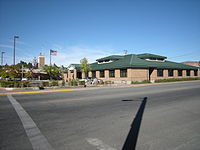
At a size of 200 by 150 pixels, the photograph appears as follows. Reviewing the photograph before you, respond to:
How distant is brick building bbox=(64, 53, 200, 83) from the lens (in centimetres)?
3180

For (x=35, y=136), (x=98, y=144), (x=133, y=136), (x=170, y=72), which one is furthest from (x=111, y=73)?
(x=98, y=144)

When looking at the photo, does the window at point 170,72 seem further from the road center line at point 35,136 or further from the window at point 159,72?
the road center line at point 35,136

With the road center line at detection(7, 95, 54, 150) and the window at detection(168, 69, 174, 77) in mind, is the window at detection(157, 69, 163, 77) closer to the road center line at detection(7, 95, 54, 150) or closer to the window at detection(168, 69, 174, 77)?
the window at detection(168, 69, 174, 77)

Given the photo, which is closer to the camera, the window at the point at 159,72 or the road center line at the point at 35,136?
the road center line at the point at 35,136

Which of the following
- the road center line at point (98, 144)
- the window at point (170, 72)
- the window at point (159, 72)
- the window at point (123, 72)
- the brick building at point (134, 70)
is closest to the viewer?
the road center line at point (98, 144)

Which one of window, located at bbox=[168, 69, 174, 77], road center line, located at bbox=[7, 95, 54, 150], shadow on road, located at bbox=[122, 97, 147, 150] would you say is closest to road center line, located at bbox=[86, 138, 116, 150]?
shadow on road, located at bbox=[122, 97, 147, 150]

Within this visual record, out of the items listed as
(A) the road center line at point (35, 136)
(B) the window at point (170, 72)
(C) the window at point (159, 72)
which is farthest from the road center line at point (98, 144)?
(B) the window at point (170, 72)

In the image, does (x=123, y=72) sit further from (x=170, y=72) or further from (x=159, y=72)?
(x=170, y=72)

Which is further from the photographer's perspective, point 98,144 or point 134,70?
point 134,70

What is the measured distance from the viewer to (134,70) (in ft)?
104

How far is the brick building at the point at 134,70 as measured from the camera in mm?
31797

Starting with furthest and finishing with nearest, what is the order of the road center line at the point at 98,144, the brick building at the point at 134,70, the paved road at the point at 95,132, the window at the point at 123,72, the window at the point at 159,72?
the window at the point at 159,72 < the window at the point at 123,72 < the brick building at the point at 134,70 < the paved road at the point at 95,132 < the road center line at the point at 98,144

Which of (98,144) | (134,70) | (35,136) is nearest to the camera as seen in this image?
(98,144)

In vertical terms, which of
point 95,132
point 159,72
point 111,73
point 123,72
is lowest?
point 95,132
